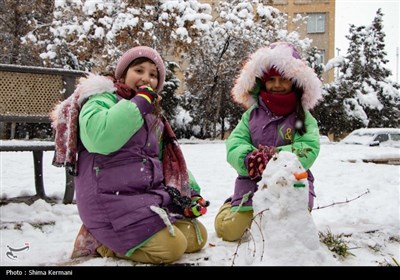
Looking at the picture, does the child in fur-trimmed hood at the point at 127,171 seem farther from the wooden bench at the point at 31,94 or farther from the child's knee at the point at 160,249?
the wooden bench at the point at 31,94

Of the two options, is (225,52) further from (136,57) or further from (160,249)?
(160,249)

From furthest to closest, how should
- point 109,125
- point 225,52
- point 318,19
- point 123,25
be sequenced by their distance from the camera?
point 318,19
point 225,52
point 123,25
point 109,125

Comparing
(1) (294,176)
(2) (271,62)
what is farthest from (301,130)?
(1) (294,176)

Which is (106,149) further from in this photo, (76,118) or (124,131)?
(76,118)

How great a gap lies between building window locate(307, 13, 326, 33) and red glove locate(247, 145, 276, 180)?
28358 millimetres

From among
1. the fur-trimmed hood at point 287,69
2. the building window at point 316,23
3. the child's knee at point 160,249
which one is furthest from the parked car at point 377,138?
the building window at point 316,23

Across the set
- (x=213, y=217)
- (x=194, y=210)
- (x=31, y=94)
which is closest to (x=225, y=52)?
(x=31, y=94)

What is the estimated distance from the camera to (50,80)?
4219mm

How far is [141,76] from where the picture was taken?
281 centimetres

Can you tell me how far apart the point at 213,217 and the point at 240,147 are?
1.08m

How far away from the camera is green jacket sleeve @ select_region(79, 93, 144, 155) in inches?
91.1

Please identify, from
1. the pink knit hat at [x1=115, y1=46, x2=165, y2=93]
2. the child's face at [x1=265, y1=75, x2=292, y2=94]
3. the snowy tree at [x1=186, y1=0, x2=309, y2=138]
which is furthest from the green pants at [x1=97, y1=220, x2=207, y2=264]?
the snowy tree at [x1=186, y1=0, x2=309, y2=138]

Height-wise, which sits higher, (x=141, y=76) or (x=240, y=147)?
(x=141, y=76)

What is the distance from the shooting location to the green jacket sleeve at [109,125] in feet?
7.59
